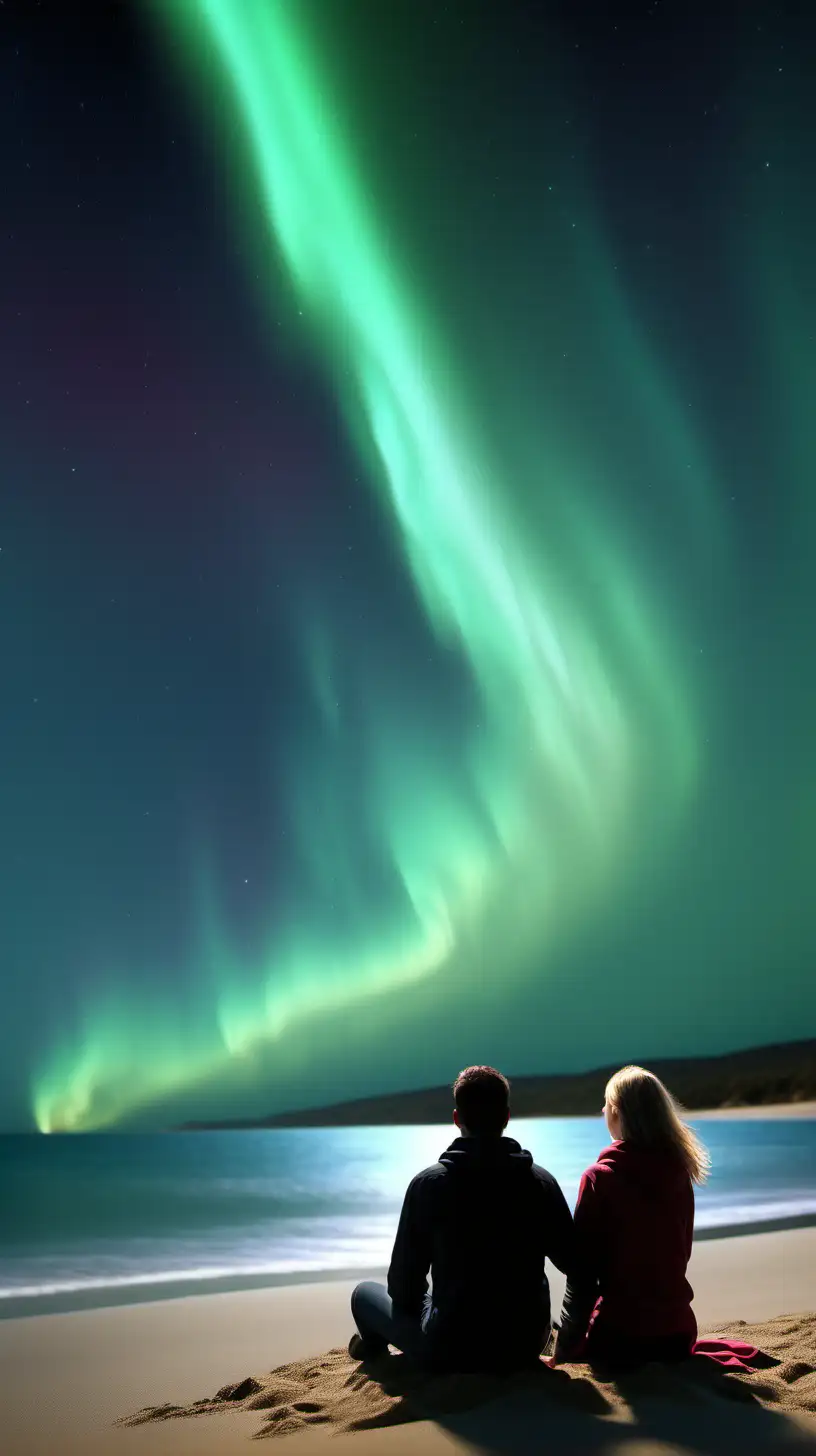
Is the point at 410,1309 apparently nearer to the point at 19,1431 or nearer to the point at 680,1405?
the point at 680,1405

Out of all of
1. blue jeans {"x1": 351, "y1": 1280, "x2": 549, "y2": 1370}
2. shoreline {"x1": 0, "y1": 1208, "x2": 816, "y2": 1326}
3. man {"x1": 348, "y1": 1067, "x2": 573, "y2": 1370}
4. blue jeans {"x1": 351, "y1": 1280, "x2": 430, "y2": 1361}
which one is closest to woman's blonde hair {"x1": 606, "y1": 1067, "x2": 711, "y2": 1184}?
man {"x1": 348, "y1": 1067, "x2": 573, "y2": 1370}

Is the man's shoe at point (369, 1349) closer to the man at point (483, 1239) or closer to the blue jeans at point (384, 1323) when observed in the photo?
the blue jeans at point (384, 1323)

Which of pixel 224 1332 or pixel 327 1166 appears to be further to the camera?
pixel 327 1166

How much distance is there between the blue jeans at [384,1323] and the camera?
3596mm

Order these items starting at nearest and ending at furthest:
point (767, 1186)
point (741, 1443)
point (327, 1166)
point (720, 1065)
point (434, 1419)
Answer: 1. point (741, 1443)
2. point (434, 1419)
3. point (767, 1186)
4. point (327, 1166)
5. point (720, 1065)

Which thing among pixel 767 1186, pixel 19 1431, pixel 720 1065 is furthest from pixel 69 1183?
pixel 720 1065

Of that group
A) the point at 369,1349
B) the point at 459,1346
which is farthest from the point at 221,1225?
the point at 459,1346

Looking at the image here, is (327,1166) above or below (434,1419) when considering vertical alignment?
below

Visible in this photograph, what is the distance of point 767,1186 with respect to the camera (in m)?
19.2

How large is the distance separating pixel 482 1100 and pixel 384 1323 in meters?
1.05

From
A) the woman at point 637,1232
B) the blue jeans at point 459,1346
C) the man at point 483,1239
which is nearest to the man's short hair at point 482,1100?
the man at point 483,1239

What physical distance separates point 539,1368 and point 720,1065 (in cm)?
12592

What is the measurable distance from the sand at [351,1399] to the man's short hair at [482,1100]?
791 millimetres

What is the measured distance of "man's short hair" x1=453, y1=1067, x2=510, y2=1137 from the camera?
3.38 m
